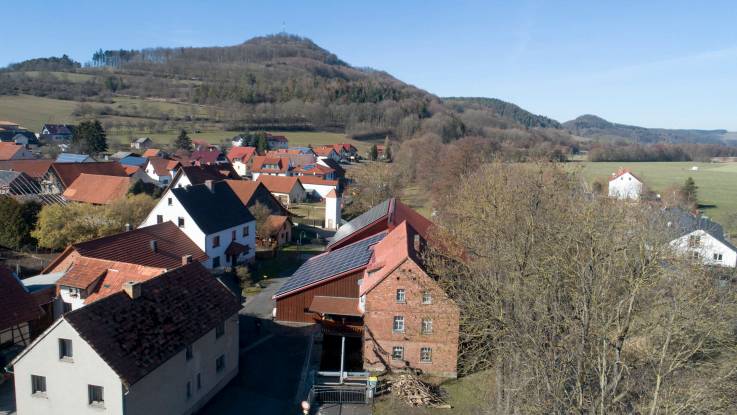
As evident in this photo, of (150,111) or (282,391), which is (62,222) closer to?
(282,391)

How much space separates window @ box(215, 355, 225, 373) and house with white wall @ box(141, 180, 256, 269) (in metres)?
15.1

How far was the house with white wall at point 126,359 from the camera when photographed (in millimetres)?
16172

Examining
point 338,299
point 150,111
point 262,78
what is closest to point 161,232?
point 338,299

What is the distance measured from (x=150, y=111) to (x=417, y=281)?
134m

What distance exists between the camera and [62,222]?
1422 inches

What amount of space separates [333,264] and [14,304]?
618 inches

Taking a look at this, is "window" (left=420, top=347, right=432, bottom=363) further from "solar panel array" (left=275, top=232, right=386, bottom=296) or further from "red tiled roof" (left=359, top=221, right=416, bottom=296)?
"solar panel array" (left=275, top=232, right=386, bottom=296)

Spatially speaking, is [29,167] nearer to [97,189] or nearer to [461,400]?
[97,189]

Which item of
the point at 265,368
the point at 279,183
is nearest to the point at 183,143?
the point at 279,183

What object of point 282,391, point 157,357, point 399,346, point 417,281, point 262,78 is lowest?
point 282,391

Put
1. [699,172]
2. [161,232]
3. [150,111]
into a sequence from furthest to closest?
[150,111], [699,172], [161,232]

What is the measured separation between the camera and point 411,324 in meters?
23.1

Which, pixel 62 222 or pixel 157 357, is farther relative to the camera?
pixel 62 222

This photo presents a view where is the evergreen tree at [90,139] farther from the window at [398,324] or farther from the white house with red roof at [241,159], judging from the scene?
the window at [398,324]
